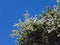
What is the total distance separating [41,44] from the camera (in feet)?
26.7

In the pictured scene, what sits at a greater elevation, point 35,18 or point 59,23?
point 35,18

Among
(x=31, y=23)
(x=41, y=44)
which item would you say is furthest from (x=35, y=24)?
(x=41, y=44)

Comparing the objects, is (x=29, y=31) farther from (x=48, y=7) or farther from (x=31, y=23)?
(x=48, y=7)

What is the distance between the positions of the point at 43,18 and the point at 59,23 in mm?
674

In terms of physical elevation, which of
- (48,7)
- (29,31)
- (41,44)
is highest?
(48,7)

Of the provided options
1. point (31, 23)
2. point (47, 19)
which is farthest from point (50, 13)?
point (31, 23)

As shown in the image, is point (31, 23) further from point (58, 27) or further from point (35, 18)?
point (58, 27)

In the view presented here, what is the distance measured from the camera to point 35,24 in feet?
27.5

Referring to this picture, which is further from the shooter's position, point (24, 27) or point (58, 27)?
point (24, 27)

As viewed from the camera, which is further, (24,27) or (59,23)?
(24,27)

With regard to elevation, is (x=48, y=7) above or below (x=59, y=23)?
above

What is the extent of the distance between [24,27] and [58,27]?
4.14 ft

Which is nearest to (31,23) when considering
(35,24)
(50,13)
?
(35,24)

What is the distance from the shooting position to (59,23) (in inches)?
312
